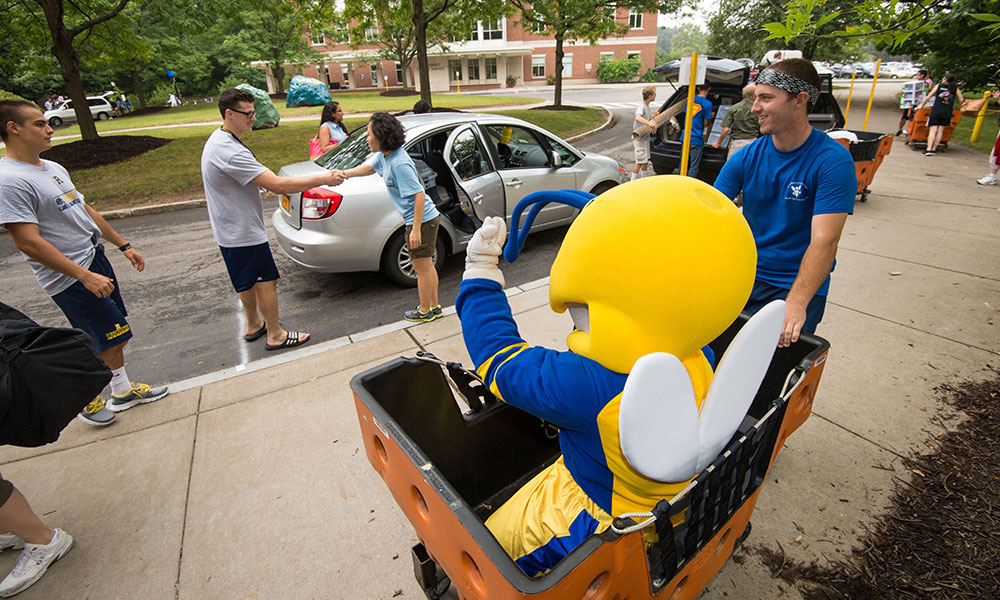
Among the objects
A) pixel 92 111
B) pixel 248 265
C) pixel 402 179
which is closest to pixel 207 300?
pixel 248 265

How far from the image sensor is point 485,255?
4.56 feet

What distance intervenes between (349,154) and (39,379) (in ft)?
12.1

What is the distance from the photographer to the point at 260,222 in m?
3.66

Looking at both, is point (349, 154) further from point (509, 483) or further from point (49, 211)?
point (509, 483)

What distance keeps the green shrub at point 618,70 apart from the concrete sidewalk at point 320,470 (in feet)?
153

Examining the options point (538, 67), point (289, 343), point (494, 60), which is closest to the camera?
point (289, 343)

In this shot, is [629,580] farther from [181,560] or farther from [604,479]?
[181,560]

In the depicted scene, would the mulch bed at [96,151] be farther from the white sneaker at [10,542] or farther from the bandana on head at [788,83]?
the bandana on head at [788,83]

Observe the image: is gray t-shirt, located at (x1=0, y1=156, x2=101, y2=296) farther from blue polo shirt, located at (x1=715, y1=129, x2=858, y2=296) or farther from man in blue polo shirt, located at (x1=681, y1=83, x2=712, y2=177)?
man in blue polo shirt, located at (x1=681, y1=83, x2=712, y2=177)

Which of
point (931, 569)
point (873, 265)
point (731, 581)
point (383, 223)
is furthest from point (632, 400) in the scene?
point (873, 265)

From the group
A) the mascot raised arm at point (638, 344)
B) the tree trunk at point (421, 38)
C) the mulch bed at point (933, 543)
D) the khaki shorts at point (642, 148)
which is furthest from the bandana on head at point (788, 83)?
the tree trunk at point (421, 38)

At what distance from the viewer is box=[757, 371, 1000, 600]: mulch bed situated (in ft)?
6.29

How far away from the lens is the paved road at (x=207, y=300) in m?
4.08

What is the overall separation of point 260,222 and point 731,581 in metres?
3.62
